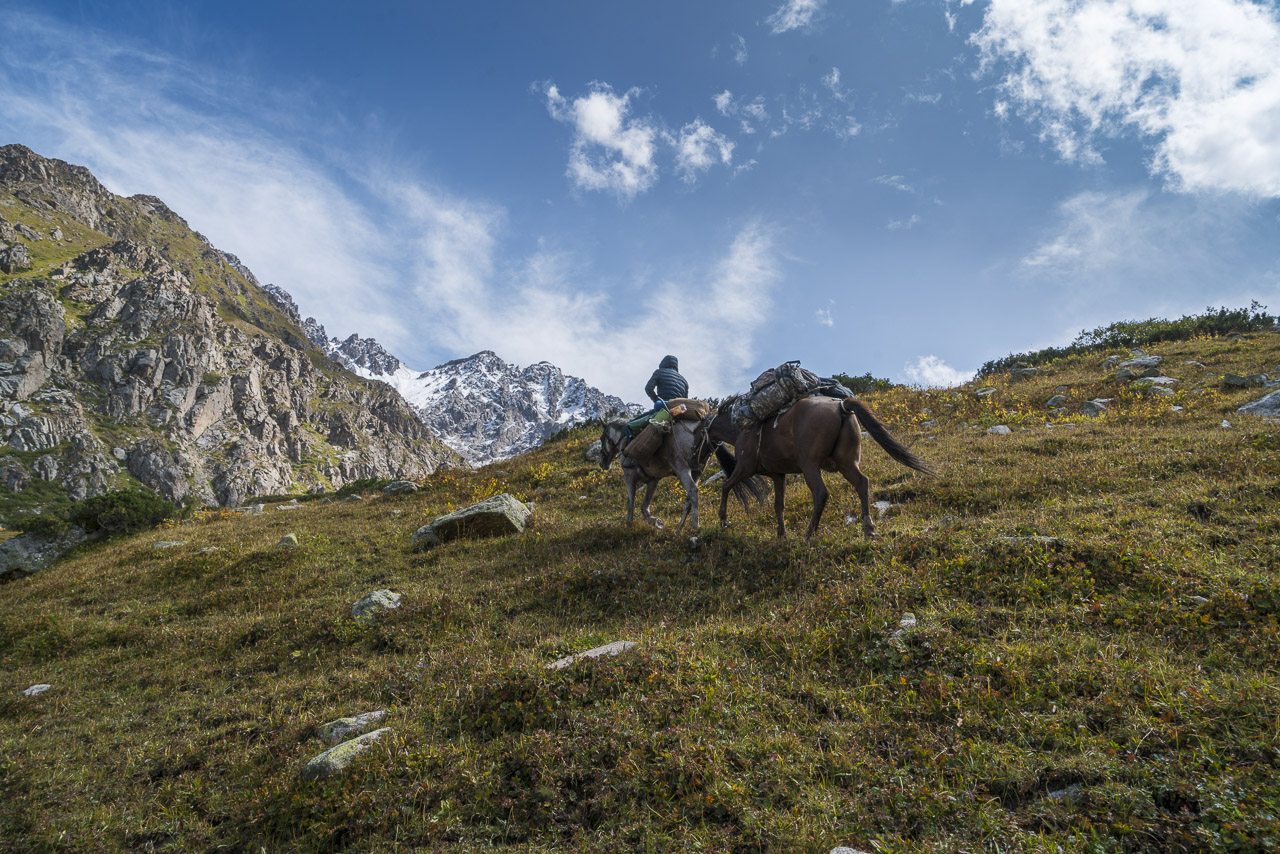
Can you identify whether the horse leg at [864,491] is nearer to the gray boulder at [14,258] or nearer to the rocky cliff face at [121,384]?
the rocky cliff face at [121,384]

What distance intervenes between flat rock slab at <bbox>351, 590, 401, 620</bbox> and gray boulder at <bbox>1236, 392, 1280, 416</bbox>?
62.0ft

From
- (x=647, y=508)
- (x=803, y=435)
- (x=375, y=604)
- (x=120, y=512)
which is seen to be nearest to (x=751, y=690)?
(x=803, y=435)

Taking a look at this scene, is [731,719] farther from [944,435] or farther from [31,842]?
[944,435]

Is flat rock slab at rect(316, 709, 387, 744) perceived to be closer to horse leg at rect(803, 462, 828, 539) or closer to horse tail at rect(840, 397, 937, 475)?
horse leg at rect(803, 462, 828, 539)

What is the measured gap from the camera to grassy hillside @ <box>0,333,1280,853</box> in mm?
3357

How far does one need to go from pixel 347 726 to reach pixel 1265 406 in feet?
62.5

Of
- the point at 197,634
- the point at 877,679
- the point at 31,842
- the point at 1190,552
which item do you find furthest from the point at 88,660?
the point at 1190,552

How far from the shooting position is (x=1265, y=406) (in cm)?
1224

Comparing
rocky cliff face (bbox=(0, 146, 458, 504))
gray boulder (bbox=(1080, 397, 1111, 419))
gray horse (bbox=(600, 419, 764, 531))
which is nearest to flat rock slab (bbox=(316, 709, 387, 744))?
gray horse (bbox=(600, 419, 764, 531))

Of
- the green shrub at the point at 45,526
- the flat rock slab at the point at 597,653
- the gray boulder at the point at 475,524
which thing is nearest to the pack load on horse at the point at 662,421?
the gray boulder at the point at 475,524

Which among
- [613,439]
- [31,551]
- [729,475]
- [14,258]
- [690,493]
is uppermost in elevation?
[14,258]

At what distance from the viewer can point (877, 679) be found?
4.86 meters

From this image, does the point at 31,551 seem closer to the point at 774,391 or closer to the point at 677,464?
the point at 677,464

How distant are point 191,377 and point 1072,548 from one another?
8677 inches
